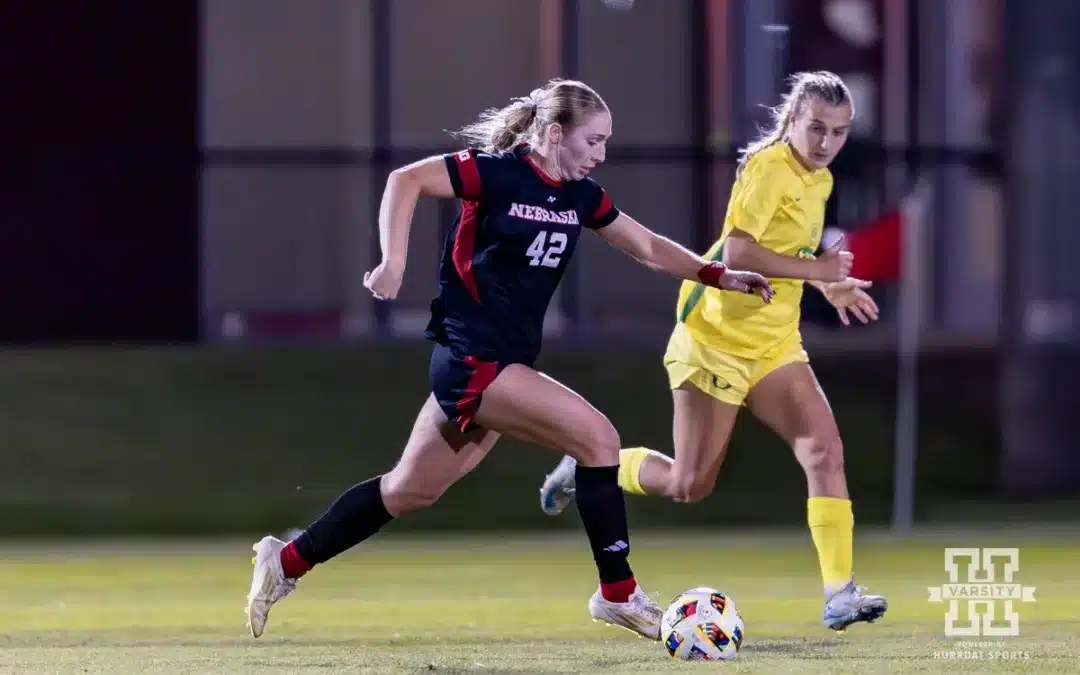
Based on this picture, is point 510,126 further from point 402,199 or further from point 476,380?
point 476,380

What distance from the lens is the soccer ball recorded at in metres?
7.27

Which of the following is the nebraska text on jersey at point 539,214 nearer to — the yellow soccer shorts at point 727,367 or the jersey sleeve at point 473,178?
the jersey sleeve at point 473,178

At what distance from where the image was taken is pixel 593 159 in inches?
299

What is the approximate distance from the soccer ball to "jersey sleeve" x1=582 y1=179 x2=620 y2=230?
1327 millimetres

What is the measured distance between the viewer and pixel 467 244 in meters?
7.52

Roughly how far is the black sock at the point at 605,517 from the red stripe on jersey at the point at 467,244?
0.73 metres

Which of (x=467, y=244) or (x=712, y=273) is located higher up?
(x=467, y=244)

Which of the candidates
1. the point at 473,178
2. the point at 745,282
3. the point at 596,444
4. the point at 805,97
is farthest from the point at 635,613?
the point at 805,97

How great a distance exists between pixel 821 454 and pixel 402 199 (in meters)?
1.90

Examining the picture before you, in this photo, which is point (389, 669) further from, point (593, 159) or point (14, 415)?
point (14, 415)

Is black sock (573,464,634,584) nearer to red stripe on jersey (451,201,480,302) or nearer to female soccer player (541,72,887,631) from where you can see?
red stripe on jersey (451,201,480,302)

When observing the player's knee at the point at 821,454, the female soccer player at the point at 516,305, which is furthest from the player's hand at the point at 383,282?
the player's knee at the point at 821,454

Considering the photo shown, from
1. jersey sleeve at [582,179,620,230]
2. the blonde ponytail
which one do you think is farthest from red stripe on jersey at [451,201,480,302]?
jersey sleeve at [582,179,620,230]

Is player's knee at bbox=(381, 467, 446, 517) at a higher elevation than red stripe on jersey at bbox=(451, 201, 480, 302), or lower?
lower
